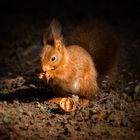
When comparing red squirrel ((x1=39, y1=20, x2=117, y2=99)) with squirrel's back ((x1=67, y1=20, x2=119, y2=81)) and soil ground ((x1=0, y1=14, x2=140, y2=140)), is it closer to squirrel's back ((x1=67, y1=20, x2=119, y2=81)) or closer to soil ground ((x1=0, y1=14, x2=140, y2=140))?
squirrel's back ((x1=67, y1=20, x2=119, y2=81))

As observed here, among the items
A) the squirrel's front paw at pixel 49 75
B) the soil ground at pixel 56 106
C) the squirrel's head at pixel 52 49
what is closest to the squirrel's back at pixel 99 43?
the soil ground at pixel 56 106

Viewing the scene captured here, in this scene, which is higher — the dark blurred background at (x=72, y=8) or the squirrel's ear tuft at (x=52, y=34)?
the dark blurred background at (x=72, y=8)

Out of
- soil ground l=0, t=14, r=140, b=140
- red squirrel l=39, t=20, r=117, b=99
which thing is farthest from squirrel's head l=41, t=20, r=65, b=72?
soil ground l=0, t=14, r=140, b=140

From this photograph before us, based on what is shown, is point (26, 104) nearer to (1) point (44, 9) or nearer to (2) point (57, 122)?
(2) point (57, 122)

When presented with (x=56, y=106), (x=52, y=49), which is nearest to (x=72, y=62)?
(x=52, y=49)

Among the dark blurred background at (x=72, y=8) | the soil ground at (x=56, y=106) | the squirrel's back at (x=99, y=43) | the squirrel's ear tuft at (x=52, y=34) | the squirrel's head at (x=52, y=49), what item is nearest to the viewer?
the soil ground at (x=56, y=106)

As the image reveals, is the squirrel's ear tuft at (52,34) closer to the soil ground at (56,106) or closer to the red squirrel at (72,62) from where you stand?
the red squirrel at (72,62)
